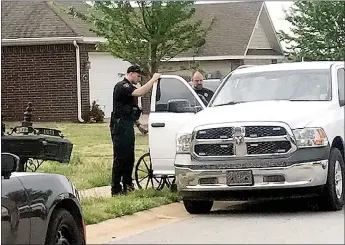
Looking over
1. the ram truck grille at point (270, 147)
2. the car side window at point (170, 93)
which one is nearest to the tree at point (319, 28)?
the ram truck grille at point (270, 147)

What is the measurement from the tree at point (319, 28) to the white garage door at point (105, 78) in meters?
4.23

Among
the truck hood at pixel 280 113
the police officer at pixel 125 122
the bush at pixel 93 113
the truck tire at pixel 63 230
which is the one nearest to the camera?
the truck tire at pixel 63 230

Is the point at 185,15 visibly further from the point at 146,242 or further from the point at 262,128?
the point at 146,242

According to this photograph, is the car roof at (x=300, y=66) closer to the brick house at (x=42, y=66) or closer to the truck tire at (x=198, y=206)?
the truck tire at (x=198, y=206)

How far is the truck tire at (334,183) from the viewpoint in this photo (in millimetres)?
6957

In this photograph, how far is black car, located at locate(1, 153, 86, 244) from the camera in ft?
14.6

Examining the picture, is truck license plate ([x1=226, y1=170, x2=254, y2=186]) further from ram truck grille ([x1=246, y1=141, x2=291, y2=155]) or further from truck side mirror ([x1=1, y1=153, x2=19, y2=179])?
truck side mirror ([x1=1, y1=153, x2=19, y2=179])

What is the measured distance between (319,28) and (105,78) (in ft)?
18.3

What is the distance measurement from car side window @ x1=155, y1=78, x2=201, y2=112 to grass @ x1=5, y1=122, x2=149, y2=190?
1.19 m

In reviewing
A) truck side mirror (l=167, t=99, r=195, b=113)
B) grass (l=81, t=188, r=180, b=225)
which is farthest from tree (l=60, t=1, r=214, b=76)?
grass (l=81, t=188, r=180, b=225)

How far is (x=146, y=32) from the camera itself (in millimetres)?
10156

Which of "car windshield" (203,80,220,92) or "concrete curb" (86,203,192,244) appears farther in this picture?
"car windshield" (203,80,220,92)

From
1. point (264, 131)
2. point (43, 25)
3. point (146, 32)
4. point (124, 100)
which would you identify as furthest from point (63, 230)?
point (43, 25)

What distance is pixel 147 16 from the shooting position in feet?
30.0
